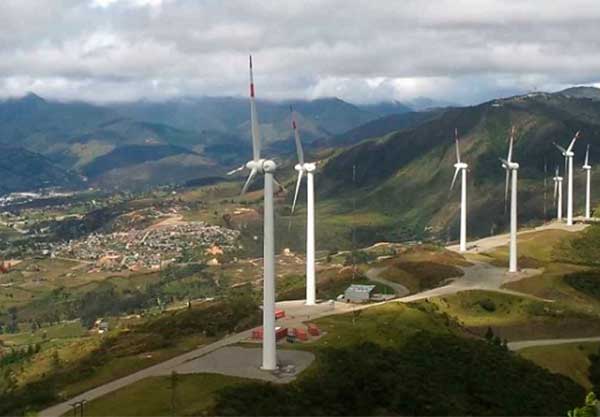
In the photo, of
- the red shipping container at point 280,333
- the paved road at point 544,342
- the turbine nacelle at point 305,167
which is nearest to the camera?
the red shipping container at point 280,333

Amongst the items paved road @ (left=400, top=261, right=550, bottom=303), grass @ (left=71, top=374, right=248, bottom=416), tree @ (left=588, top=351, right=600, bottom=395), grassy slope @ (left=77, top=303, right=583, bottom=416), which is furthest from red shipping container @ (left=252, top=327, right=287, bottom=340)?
tree @ (left=588, top=351, right=600, bottom=395)

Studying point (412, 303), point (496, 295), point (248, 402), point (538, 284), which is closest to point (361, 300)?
point (412, 303)

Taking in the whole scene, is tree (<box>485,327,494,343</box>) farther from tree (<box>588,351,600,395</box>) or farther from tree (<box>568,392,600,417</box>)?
tree (<box>568,392,600,417</box>)

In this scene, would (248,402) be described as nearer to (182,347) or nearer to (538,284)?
(182,347)

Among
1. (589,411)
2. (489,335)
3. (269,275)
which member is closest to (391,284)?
(489,335)

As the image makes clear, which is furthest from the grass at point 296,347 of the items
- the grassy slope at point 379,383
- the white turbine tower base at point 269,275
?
the white turbine tower base at point 269,275

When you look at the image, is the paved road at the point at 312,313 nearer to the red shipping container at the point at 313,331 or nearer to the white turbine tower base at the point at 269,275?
the red shipping container at the point at 313,331

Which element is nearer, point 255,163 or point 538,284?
point 255,163
